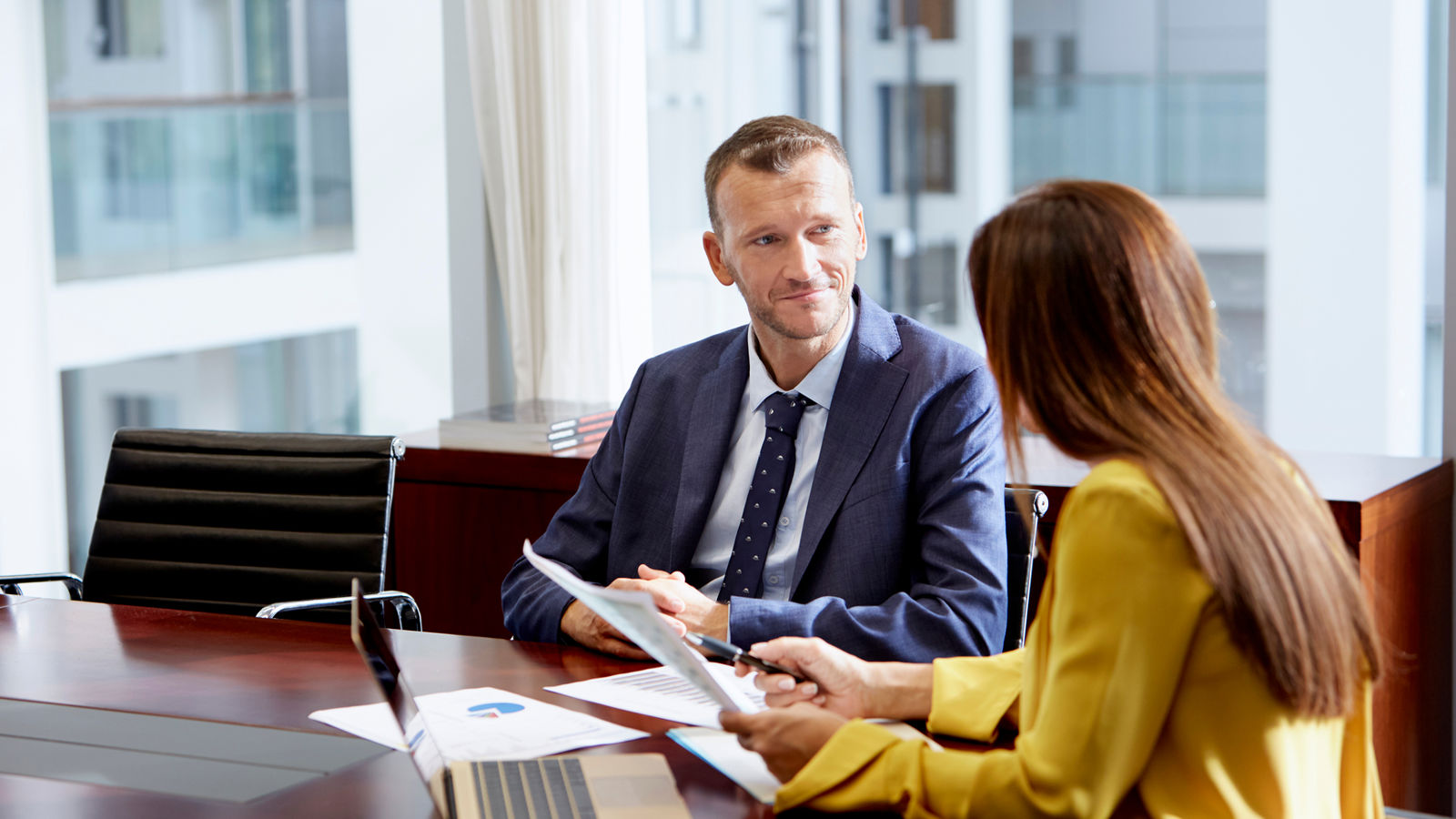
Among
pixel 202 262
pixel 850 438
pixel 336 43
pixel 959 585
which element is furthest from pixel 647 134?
pixel 959 585

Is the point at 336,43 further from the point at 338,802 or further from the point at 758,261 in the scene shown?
the point at 338,802

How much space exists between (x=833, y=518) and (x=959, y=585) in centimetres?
22

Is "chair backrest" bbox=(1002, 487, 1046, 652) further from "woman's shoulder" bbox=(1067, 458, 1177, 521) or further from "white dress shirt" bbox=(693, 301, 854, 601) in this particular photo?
"woman's shoulder" bbox=(1067, 458, 1177, 521)

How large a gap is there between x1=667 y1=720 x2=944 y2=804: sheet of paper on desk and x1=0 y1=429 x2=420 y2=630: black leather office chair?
103cm

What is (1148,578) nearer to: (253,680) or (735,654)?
(735,654)

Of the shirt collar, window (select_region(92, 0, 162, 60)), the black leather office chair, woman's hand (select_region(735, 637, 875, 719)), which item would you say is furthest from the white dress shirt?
window (select_region(92, 0, 162, 60))

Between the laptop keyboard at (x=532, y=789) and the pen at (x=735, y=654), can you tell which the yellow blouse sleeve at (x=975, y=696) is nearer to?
the pen at (x=735, y=654)

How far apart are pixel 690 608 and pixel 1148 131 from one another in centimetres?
231

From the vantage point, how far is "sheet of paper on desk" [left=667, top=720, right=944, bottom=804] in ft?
4.50

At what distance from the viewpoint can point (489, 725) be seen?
5.15 feet

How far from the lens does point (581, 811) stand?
1.30 m

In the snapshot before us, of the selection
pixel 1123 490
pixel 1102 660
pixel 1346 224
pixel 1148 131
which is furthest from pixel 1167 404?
pixel 1148 131

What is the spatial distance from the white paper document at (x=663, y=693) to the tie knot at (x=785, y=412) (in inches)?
18.2

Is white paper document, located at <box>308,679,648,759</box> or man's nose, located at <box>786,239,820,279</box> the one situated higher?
man's nose, located at <box>786,239,820,279</box>
